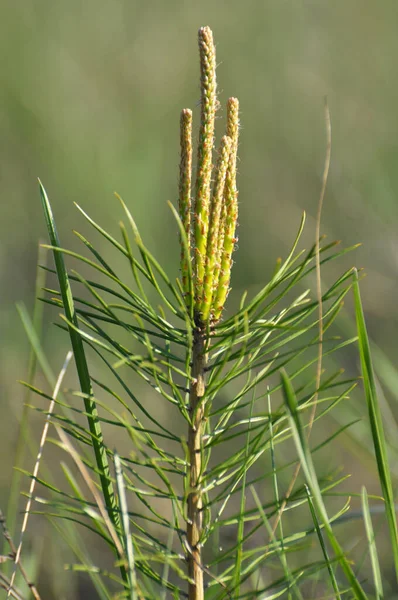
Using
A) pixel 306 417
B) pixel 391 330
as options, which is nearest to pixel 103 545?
pixel 306 417

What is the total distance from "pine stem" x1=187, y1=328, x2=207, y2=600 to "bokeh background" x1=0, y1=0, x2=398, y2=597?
5.68ft

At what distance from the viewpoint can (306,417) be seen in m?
1.78

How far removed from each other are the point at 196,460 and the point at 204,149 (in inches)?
9.5

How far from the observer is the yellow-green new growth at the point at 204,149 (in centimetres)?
52

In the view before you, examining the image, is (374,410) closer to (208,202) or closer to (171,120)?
(208,202)

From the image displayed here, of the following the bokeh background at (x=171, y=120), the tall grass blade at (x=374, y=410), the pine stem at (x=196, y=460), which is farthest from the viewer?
the bokeh background at (x=171, y=120)

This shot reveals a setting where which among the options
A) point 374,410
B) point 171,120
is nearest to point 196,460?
point 374,410

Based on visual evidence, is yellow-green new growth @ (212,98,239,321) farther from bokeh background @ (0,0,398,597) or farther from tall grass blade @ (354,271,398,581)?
bokeh background @ (0,0,398,597)

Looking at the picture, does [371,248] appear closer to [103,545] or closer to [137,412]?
[137,412]

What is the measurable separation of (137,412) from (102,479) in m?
1.73

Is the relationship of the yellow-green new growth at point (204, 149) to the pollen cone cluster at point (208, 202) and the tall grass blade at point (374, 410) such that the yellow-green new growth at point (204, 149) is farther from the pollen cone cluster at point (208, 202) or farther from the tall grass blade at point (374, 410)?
the tall grass blade at point (374, 410)

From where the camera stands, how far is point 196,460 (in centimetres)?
59

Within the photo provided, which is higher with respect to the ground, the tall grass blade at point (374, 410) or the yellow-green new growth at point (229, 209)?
the yellow-green new growth at point (229, 209)

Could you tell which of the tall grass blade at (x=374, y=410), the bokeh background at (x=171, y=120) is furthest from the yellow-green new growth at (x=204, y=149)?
the bokeh background at (x=171, y=120)
